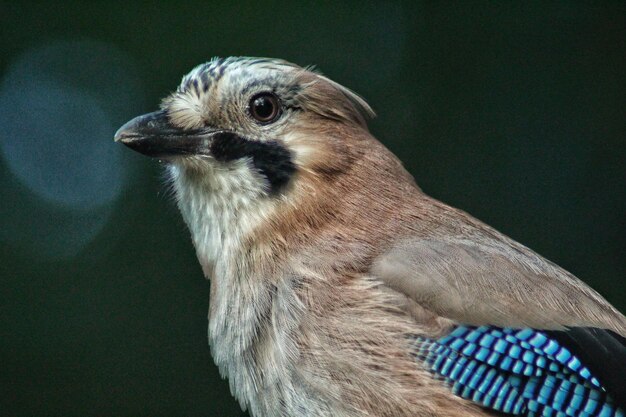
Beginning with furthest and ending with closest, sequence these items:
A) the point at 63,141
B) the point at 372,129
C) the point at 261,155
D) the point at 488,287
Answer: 1. the point at 63,141
2. the point at 372,129
3. the point at 261,155
4. the point at 488,287

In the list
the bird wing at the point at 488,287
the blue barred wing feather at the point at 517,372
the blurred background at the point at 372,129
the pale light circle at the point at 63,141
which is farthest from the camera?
the pale light circle at the point at 63,141

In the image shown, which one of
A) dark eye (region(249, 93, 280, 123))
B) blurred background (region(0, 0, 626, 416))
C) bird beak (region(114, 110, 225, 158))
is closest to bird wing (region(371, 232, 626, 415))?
dark eye (region(249, 93, 280, 123))

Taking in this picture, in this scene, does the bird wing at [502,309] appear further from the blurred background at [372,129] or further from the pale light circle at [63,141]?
the pale light circle at [63,141]

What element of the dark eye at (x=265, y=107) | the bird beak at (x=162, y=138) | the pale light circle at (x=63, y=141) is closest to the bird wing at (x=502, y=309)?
the dark eye at (x=265, y=107)

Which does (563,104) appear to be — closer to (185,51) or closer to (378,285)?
(185,51)

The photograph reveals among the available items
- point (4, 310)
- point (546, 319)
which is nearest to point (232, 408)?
point (4, 310)

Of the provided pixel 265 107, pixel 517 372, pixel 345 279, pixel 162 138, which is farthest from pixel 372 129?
pixel 517 372

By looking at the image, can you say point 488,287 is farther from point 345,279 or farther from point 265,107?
point 265,107
